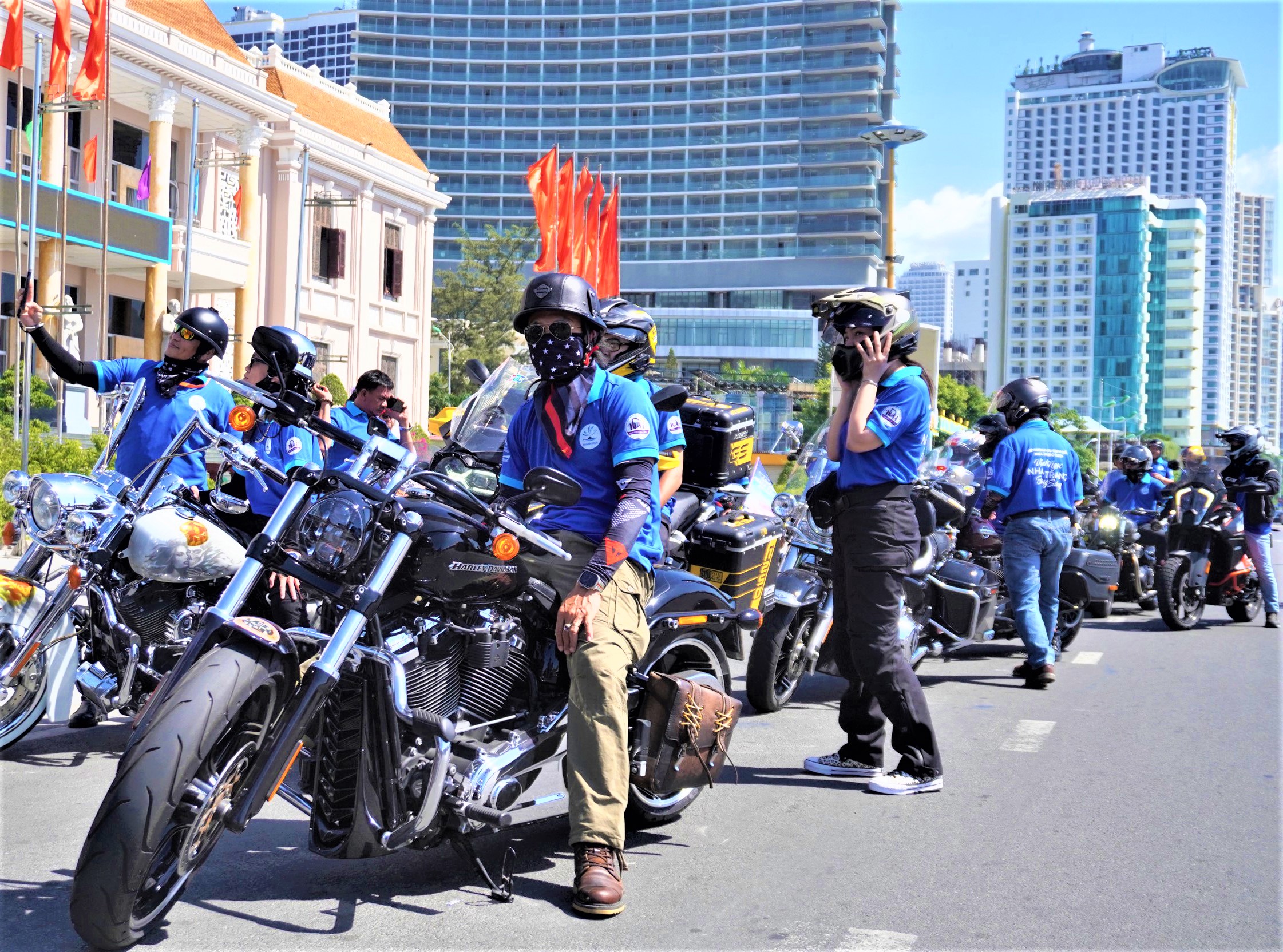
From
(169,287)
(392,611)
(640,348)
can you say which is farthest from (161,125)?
(392,611)

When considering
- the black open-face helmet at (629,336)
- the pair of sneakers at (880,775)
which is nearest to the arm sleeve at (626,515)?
the pair of sneakers at (880,775)

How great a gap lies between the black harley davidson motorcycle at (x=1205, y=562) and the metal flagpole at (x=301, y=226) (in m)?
24.4

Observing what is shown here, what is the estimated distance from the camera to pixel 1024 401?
8602 millimetres

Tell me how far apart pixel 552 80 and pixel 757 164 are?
21359mm

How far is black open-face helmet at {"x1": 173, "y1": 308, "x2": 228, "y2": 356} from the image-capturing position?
5.12 m

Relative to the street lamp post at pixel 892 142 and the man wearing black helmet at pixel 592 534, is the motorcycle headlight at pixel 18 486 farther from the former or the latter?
the street lamp post at pixel 892 142

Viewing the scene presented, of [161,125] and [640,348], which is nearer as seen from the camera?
[640,348]

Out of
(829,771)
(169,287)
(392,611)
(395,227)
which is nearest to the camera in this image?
(392,611)

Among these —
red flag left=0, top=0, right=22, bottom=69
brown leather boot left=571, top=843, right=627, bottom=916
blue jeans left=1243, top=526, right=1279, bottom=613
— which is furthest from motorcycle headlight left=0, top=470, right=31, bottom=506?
red flag left=0, top=0, right=22, bottom=69

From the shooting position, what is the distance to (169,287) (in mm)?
30953

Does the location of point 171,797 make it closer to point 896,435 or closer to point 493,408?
point 896,435

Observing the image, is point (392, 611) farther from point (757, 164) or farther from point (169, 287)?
point (757, 164)

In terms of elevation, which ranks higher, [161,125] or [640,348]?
[161,125]

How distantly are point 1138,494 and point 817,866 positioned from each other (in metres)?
10.7
